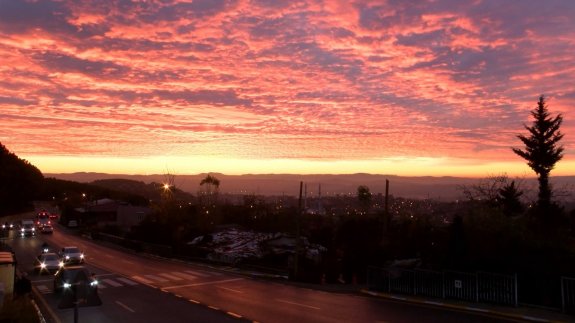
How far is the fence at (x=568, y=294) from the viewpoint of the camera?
721 inches

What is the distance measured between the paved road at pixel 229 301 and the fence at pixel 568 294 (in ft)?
8.41

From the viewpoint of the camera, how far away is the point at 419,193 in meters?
146

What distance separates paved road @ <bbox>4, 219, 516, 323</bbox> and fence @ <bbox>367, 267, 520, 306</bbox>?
1.71 meters

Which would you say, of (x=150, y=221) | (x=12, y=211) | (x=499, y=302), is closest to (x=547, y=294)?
(x=499, y=302)

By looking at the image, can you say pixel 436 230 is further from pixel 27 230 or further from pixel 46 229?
pixel 46 229

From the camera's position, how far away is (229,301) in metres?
23.8

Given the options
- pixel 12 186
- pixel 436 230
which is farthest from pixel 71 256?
pixel 12 186

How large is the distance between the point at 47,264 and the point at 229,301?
1839 cm

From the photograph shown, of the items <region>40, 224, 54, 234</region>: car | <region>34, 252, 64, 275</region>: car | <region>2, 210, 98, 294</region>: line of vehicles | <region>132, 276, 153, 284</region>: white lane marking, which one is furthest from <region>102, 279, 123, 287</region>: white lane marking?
<region>40, 224, 54, 234</region>: car

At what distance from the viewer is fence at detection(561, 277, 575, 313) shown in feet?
60.1

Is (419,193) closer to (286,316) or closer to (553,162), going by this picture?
(553,162)

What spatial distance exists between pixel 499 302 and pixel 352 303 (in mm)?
5976

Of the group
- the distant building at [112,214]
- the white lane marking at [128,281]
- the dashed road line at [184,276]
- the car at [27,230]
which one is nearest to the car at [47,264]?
the white lane marking at [128,281]

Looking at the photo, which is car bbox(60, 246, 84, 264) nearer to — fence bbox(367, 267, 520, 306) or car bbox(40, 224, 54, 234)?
fence bbox(367, 267, 520, 306)
